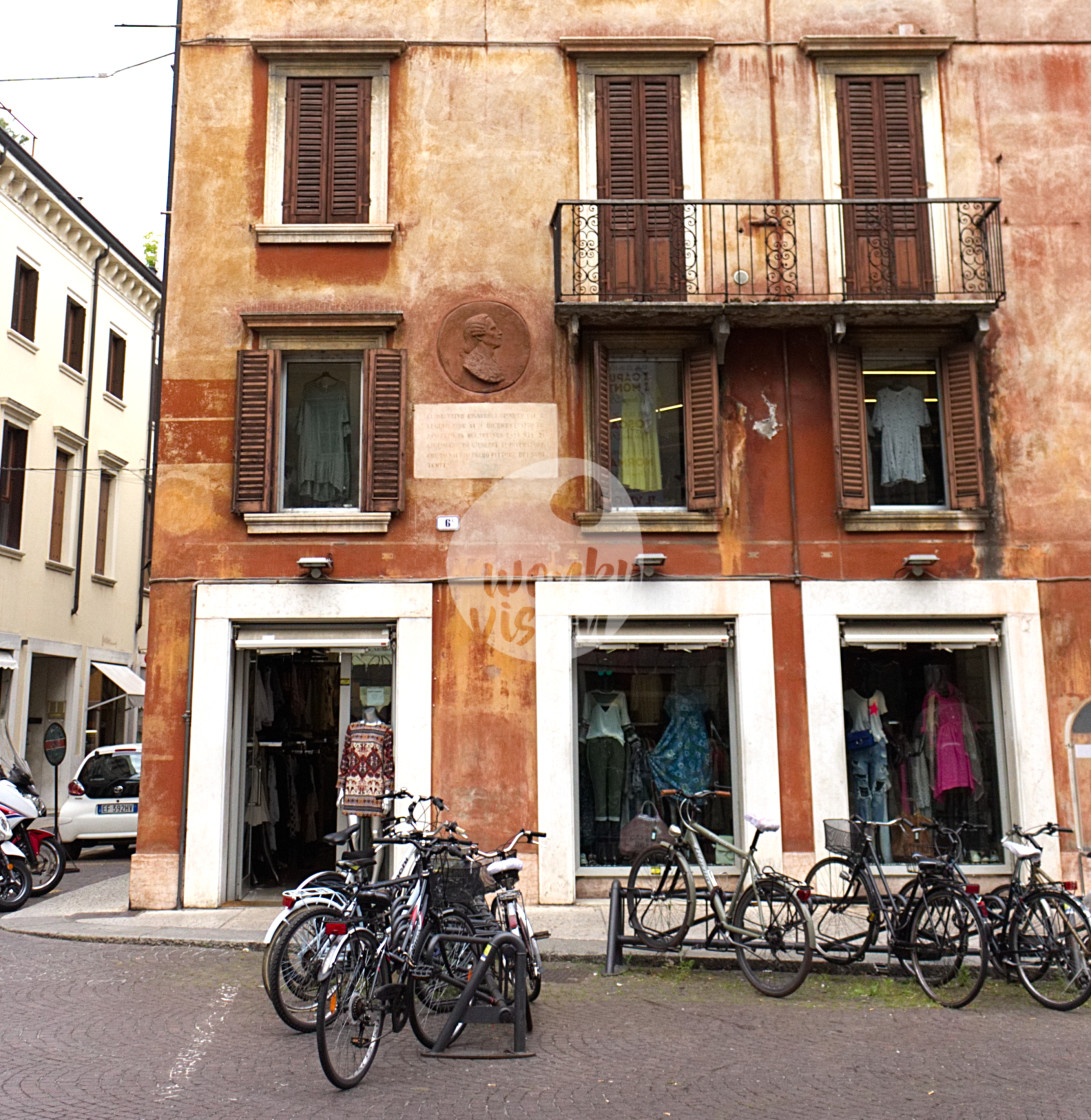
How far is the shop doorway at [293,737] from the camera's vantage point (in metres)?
12.2

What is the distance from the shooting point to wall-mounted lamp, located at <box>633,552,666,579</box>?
1194 centimetres

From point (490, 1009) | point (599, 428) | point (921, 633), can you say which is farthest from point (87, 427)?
point (490, 1009)

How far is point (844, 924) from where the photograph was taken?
893 cm

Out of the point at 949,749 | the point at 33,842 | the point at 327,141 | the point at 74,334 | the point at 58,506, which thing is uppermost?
the point at 74,334

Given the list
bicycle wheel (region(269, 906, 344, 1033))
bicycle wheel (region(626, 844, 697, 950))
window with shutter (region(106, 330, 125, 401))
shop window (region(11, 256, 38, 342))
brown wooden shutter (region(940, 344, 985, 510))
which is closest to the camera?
bicycle wheel (region(269, 906, 344, 1033))

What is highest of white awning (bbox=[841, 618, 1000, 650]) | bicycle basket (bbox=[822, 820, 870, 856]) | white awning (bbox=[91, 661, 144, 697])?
white awning (bbox=[91, 661, 144, 697])

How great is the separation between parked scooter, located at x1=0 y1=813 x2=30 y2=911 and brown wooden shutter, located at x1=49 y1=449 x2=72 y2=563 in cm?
1225

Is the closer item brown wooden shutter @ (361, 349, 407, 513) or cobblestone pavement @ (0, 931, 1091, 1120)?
cobblestone pavement @ (0, 931, 1091, 1120)

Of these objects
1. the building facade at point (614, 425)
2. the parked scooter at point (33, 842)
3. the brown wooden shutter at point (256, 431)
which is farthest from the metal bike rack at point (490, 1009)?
the parked scooter at point (33, 842)

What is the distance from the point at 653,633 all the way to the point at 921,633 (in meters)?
2.73

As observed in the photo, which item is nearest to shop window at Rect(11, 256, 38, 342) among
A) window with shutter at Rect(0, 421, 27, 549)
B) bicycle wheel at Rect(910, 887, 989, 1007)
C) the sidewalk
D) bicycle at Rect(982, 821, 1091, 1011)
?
window with shutter at Rect(0, 421, 27, 549)

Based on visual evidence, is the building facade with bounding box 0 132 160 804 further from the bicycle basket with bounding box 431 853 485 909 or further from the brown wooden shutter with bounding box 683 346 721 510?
the bicycle basket with bounding box 431 853 485 909

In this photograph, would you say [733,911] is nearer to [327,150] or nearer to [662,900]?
[662,900]

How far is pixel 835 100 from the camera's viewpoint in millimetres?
12992
